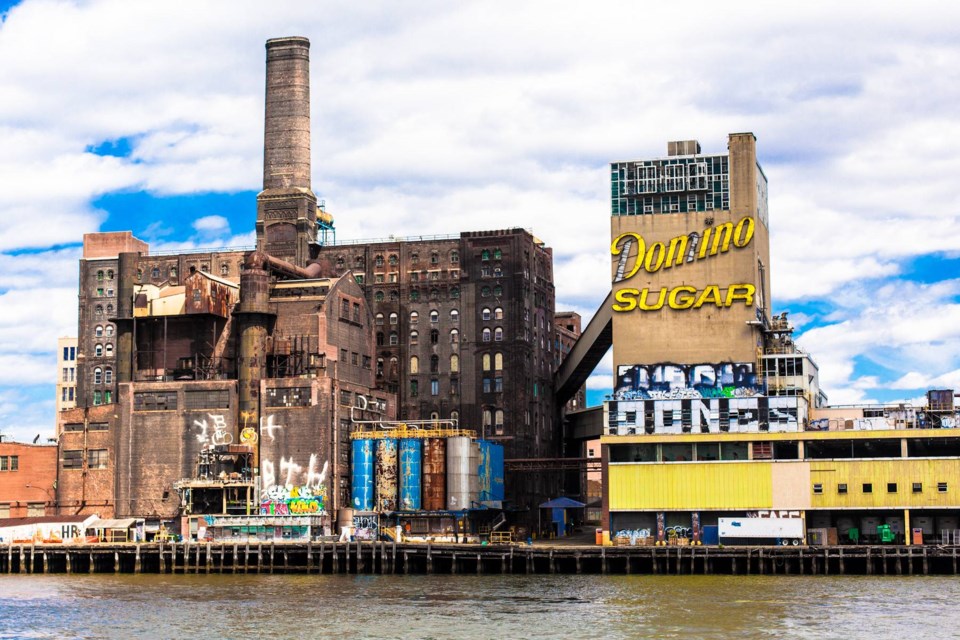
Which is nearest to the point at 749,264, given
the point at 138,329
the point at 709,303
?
the point at 709,303

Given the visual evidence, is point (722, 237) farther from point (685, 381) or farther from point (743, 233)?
point (685, 381)

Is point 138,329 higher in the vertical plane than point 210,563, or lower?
higher

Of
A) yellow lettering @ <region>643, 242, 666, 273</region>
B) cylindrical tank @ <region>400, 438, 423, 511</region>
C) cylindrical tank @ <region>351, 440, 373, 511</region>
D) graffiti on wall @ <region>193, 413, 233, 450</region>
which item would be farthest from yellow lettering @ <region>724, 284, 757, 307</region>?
graffiti on wall @ <region>193, 413, 233, 450</region>

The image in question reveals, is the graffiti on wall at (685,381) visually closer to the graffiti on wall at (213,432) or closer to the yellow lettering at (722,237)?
the yellow lettering at (722,237)

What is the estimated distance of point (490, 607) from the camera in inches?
3568

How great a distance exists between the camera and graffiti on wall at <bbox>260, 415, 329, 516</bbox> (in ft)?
456

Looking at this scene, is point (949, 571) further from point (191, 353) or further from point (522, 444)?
point (191, 353)

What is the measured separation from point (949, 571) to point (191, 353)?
78.5 m

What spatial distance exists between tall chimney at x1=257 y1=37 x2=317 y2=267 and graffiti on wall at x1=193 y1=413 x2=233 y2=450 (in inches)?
1276

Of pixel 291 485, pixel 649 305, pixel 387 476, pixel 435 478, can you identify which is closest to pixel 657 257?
pixel 649 305

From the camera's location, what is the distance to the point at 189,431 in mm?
143750

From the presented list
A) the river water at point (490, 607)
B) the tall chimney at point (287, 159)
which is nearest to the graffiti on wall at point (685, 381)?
the river water at point (490, 607)

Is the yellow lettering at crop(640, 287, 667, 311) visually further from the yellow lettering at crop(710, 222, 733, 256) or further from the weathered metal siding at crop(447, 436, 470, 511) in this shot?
the weathered metal siding at crop(447, 436, 470, 511)

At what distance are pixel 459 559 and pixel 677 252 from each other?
124 ft
